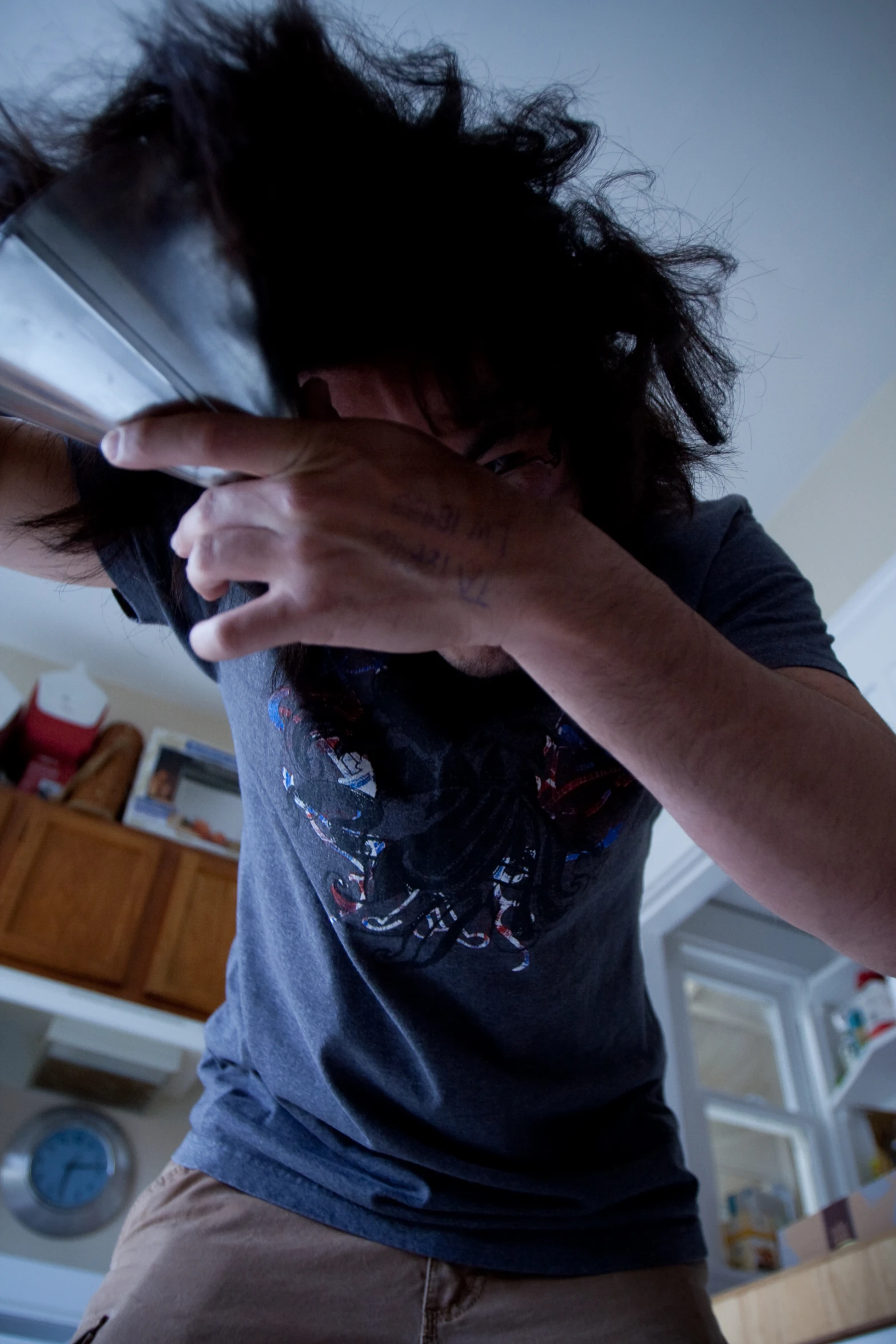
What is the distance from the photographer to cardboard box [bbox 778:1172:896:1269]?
4.92 ft

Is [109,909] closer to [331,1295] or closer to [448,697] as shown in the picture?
[331,1295]

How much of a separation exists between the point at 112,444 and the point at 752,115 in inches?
73.2

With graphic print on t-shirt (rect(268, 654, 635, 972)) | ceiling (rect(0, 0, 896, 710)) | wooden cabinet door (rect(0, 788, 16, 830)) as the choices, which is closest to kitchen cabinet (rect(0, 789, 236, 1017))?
wooden cabinet door (rect(0, 788, 16, 830))

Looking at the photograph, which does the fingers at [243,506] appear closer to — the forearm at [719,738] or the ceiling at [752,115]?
the forearm at [719,738]

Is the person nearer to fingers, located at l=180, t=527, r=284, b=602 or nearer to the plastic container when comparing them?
fingers, located at l=180, t=527, r=284, b=602

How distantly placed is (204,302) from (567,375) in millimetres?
315

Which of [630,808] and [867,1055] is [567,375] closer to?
[630,808]

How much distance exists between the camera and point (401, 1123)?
0.75 metres

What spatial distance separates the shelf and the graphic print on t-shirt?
1.93 meters

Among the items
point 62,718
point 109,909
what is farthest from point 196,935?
point 62,718

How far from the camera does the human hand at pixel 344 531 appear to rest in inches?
18.0

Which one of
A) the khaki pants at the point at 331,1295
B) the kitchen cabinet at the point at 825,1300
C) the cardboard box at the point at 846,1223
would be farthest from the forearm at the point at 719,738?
the cardboard box at the point at 846,1223

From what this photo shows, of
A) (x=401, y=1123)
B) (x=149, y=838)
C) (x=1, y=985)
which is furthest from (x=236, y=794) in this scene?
(x=401, y=1123)

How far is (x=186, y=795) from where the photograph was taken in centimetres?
331
